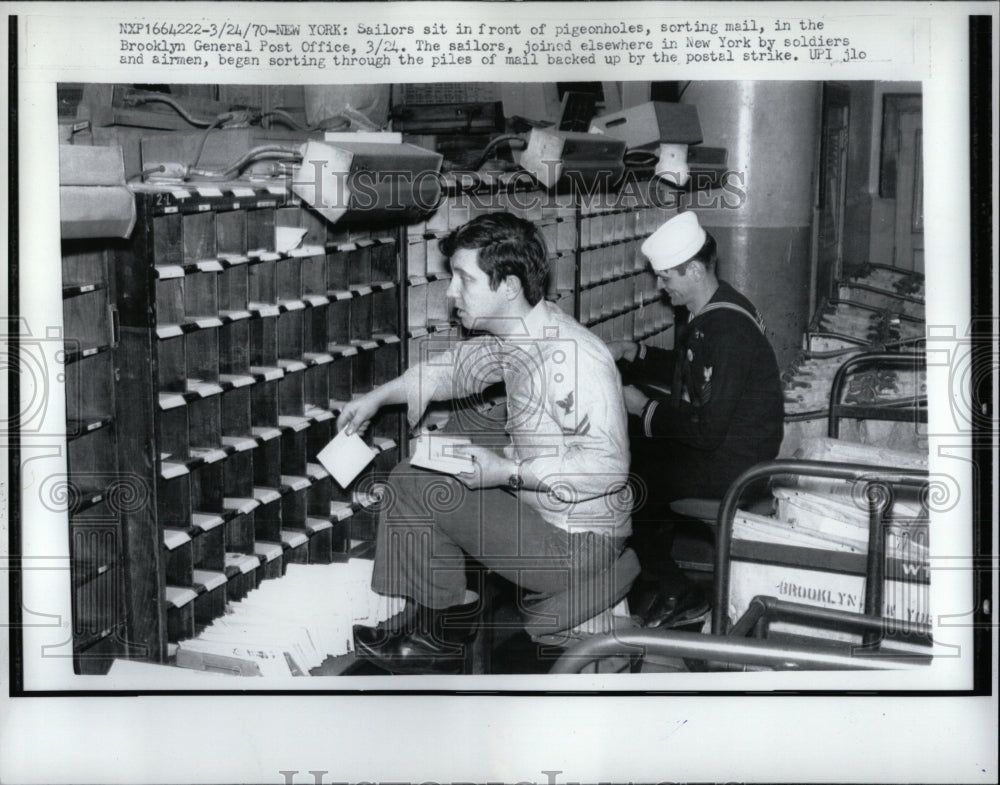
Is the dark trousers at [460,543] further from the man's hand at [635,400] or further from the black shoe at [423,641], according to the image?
the man's hand at [635,400]

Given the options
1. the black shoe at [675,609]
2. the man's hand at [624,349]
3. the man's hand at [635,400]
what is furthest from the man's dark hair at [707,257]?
the black shoe at [675,609]

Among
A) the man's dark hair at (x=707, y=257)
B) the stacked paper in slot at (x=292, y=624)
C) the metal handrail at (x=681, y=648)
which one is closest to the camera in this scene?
the metal handrail at (x=681, y=648)

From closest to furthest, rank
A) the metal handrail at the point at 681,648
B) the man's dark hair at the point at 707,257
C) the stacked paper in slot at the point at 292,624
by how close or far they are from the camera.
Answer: the metal handrail at the point at 681,648 < the stacked paper in slot at the point at 292,624 < the man's dark hair at the point at 707,257

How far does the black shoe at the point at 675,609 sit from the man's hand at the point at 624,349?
57cm

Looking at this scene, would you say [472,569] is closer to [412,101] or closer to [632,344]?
[632,344]

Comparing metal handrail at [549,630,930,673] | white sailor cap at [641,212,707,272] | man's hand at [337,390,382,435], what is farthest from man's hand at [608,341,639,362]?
metal handrail at [549,630,930,673]

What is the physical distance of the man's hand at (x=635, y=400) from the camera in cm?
246

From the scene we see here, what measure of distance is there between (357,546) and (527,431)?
0.53m

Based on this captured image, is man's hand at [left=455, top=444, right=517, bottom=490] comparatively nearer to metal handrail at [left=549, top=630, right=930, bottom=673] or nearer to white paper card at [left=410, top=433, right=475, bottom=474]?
white paper card at [left=410, top=433, right=475, bottom=474]

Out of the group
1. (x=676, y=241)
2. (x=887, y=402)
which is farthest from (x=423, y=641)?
(x=887, y=402)

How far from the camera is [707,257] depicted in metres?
2.50

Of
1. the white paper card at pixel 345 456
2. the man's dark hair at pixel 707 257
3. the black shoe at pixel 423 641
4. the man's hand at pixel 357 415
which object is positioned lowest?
the black shoe at pixel 423 641

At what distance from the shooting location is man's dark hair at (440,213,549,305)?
2355mm

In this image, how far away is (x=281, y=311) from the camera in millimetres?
2477
